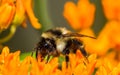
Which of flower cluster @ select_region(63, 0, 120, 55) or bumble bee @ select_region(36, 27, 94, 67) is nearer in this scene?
bumble bee @ select_region(36, 27, 94, 67)

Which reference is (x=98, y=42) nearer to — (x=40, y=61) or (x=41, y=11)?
(x=41, y=11)

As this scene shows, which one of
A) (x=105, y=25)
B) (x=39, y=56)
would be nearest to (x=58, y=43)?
(x=39, y=56)

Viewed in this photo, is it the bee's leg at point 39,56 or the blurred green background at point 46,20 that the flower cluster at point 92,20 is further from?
the bee's leg at point 39,56

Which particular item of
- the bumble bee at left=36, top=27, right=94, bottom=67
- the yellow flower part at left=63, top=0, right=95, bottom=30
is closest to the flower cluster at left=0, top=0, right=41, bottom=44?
the bumble bee at left=36, top=27, right=94, bottom=67

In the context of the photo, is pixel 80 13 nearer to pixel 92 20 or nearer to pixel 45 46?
pixel 92 20

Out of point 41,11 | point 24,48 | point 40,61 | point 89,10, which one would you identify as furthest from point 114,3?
point 40,61

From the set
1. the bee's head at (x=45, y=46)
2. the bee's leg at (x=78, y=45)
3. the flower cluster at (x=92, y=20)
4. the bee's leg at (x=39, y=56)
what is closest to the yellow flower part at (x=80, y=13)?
the flower cluster at (x=92, y=20)

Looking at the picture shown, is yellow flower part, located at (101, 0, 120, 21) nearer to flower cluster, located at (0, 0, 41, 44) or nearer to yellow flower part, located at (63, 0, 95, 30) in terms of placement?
yellow flower part, located at (63, 0, 95, 30)
